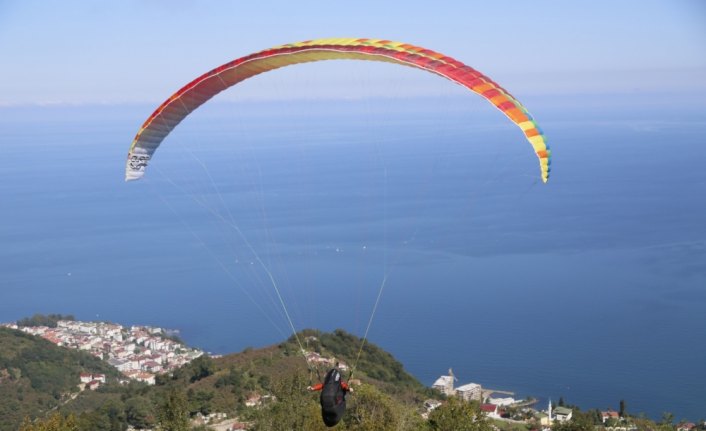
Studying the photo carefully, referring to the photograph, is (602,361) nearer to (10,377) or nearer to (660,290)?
(660,290)

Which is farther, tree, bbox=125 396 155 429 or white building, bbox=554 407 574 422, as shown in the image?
white building, bbox=554 407 574 422

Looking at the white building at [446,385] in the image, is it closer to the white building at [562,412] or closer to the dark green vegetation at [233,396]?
the dark green vegetation at [233,396]

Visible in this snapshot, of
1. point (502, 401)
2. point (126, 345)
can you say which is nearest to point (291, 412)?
point (502, 401)

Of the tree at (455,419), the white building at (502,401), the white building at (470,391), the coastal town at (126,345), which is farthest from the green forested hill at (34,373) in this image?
the white building at (502,401)

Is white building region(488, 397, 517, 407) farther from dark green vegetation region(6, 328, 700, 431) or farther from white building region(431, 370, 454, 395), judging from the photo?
dark green vegetation region(6, 328, 700, 431)

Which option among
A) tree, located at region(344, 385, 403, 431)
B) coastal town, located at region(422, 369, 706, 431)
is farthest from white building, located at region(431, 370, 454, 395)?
tree, located at region(344, 385, 403, 431)

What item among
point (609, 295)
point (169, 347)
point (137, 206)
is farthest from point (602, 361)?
point (137, 206)

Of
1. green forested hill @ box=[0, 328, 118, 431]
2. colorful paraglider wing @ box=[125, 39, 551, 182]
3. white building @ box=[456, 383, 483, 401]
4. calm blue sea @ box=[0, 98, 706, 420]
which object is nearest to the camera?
colorful paraglider wing @ box=[125, 39, 551, 182]
